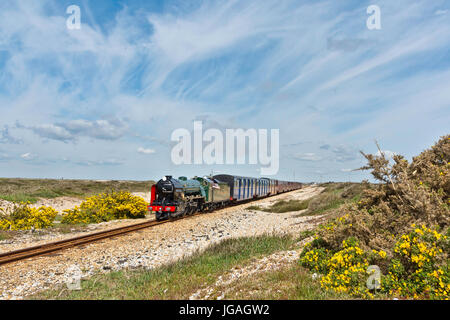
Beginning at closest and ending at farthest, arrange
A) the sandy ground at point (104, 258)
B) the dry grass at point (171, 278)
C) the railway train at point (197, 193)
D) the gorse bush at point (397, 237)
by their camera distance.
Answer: the gorse bush at point (397, 237)
the dry grass at point (171, 278)
the sandy ground at point (104, 258)
the railway train at point (197, 193)

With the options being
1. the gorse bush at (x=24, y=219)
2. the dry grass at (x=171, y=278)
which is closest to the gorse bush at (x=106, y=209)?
the gorse bush at (x=24, y=219)

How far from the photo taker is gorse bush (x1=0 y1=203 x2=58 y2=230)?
48.8ft

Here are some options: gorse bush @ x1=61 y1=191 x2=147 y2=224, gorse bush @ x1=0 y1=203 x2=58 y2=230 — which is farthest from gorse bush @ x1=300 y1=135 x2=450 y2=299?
gorse bush @ x1=61 y1=191 x2=147 y2=224

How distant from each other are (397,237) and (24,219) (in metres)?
16.5

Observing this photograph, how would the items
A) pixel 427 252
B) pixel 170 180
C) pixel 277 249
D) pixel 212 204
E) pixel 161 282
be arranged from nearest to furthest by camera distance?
1. pixel 427 252
2. pixel 161 282
3. pixel 277 249
4. pixel 170 180
5. pixel 212 204

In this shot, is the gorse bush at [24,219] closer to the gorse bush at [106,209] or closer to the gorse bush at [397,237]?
the gorse bush at [106,209]

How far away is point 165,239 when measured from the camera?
12.1 m

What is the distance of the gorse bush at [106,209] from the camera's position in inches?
725

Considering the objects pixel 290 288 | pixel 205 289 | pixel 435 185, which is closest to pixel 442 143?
pixel 435 185

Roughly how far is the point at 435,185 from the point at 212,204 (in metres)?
19.8

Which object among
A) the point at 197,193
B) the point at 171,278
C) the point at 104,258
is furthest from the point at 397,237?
the point at 197,193

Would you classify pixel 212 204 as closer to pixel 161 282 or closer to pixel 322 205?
pixel 322 205

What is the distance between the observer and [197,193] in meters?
23.1

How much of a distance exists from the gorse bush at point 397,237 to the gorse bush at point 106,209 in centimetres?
1546
